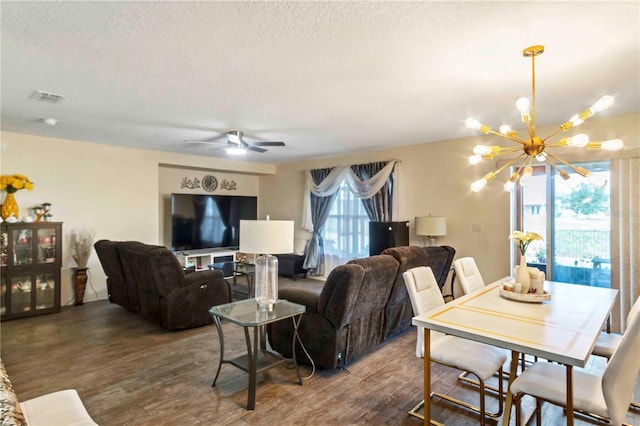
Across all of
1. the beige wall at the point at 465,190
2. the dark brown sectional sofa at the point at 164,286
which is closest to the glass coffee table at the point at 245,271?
the dark brown sectional sofa at the point at 164,286

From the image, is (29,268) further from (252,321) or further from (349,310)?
(349,310)

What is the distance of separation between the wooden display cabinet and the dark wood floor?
0.57 metres

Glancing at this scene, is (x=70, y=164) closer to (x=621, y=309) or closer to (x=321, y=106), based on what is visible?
(x=321, y=106)

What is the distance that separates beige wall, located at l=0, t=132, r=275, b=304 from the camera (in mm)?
4781

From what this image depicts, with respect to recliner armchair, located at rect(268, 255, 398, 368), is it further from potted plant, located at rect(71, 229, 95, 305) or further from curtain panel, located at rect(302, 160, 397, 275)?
potted plant, located at rect(71, 229, 95, 305)

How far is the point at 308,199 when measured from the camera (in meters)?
7.06

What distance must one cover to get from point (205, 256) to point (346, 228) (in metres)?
2.90

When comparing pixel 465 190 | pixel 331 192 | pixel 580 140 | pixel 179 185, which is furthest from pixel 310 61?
pixel 179 185

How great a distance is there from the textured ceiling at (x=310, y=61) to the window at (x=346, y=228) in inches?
94.8

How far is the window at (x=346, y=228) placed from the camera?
6305 millimetres

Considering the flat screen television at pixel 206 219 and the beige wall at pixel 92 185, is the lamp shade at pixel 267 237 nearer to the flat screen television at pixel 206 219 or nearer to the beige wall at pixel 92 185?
the beige wall at pixel 92 185

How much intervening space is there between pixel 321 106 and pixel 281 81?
0.77m

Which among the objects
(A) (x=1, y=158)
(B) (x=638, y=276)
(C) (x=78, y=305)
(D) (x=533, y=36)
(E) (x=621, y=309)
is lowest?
(C) (x=78, y=305)

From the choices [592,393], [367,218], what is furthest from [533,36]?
[367,218]
